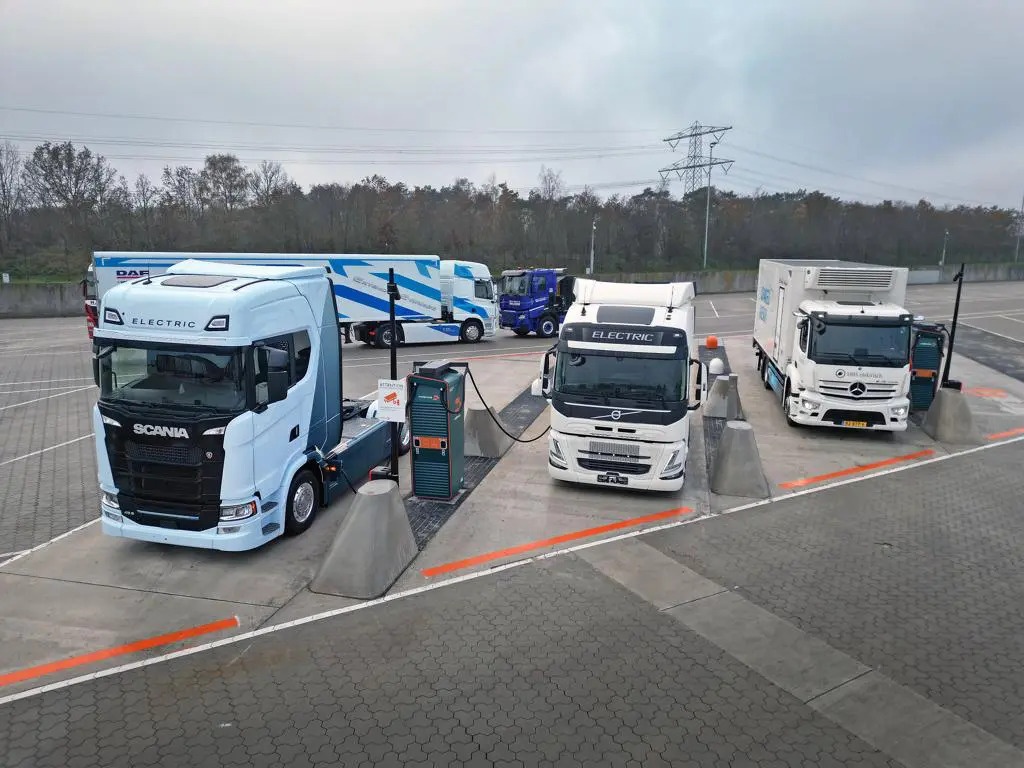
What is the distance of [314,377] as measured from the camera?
8664 mm

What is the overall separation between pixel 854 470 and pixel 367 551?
336 inches

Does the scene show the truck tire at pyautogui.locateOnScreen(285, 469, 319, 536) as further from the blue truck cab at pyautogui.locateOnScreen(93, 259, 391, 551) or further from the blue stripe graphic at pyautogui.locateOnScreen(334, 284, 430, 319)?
the blue stripe graphic at pyautogui.locateOnScreen(334, 284, 430, 319)

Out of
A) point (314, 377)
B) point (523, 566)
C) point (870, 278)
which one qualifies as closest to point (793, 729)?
point (523, 566)

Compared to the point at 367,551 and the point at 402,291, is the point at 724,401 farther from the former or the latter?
the point at 402,291

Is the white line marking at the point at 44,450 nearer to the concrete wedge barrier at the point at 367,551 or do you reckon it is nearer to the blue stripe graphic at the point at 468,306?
the concrete wedge barrier at the point at 367,551

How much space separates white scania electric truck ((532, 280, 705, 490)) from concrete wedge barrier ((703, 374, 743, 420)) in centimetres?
494

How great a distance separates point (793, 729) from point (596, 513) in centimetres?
447

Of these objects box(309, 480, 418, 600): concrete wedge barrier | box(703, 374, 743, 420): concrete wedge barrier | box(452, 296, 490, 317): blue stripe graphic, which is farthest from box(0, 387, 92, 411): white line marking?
box(703, 374, 743, 420): concrete wedge barrier

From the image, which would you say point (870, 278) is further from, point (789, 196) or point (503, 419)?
point (789, 196)

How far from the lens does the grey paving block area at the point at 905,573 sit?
19.3 feet

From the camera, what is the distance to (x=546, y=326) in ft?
95.1

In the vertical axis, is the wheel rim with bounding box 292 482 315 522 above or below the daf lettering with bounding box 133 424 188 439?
below

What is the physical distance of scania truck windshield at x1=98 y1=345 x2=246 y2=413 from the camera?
7.17 metres

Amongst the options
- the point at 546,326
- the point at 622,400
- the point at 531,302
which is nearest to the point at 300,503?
the point at 622,400
